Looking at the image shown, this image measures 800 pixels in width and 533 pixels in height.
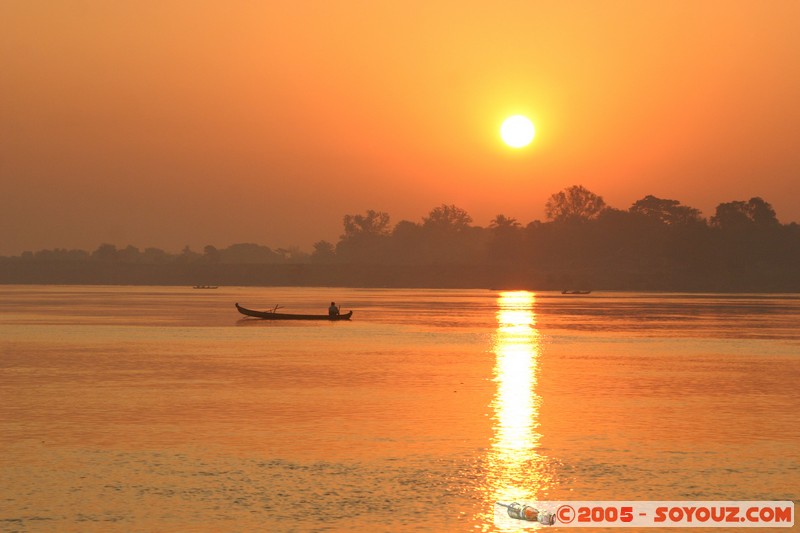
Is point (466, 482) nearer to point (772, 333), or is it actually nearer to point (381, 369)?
point (381, 369)

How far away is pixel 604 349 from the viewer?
48031 mm

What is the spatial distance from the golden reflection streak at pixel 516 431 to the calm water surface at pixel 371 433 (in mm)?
74

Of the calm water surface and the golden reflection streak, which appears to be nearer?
the calm water surface

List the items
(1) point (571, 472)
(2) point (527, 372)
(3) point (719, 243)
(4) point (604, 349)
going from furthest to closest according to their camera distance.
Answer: (3) point (719, 243), (4) point (604, 349), (2) point (527, 372), (1) point (571, 472)

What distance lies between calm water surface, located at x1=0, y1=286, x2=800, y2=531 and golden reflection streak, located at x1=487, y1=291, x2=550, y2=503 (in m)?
0.07

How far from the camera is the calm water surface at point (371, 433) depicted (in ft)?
52.1

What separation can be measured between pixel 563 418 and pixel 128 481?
11471mm

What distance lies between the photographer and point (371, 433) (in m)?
22.5

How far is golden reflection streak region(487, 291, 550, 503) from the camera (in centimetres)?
1700

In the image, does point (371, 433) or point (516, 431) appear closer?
point (371, 433)

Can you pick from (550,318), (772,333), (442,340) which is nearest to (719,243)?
(550,318)

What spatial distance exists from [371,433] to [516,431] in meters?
3.27

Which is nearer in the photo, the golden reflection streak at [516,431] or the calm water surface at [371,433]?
the calm water surface at [371,433]

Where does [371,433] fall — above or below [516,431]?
below
